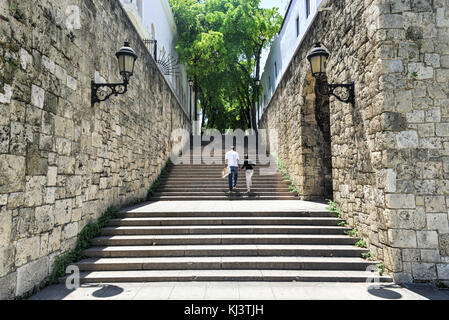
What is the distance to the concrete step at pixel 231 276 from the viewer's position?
3984 mm

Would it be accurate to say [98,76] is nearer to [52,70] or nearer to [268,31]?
[52,70]

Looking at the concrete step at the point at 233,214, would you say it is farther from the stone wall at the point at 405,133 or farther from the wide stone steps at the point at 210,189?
the wide stone steps at the point at 210,189

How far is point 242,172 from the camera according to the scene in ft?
36.3

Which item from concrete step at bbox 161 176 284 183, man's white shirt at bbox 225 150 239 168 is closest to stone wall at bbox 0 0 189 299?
man's white shirt at bbox 225 150 239 168

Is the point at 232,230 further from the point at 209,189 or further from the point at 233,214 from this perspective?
the point at 209,189

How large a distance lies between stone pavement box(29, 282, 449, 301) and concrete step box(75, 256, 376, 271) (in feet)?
1.34

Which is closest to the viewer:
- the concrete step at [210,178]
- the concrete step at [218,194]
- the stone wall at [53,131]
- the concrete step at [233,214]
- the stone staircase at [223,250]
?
the stone wall at [53,131]

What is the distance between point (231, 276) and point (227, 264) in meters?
0.32

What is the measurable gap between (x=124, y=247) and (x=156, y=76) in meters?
6.80

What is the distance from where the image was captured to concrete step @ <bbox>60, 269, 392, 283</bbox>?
3.98m

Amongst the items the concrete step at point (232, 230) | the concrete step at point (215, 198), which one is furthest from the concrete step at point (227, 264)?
the concrete step at point (215, 198)

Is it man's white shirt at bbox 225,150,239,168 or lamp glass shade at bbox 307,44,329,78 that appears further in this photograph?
man's white shirt at bbox 225,150,239,168

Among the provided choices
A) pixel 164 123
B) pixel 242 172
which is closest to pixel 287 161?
pixel 242 172

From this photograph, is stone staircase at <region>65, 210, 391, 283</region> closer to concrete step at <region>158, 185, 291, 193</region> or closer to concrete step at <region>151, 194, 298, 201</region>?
concrete step at <region>151, 194, 298, 201</region>
